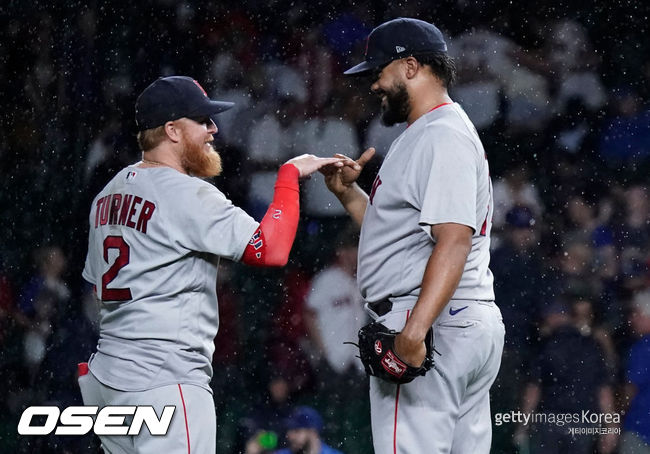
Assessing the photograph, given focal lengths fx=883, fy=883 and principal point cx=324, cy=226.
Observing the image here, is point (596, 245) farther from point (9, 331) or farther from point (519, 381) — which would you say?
point (9, 331)

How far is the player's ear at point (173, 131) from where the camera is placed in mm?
2479

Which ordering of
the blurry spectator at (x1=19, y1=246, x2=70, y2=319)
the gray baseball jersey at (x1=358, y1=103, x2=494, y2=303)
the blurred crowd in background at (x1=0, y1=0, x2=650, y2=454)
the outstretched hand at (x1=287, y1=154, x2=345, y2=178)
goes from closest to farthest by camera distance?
the gray baseball jersey at (x1=358, y1=103, x2=494, y2=303) < the outstretched hand at (x1=287, y1=154, x2=345, y2=178) < the blurred crowd in background at (x1=0, y1=0, x2=650, y2=454) < the blurry spectator at (x1=19, y1=246, x2=70, y2=319)

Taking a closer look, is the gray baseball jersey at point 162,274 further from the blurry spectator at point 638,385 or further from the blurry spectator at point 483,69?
the blurry spectator at point 638,385

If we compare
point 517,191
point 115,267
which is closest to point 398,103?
point 115,267

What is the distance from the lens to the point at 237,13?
5191 mm

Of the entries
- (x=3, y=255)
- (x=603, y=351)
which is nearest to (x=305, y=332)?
(x=603, y=351)

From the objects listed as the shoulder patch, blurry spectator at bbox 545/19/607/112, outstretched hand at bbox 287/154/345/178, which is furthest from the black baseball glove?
blurry spectator at bbox 545/19/607/112

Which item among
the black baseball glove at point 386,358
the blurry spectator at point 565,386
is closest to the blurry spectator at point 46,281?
the blurry spectator at point 565,386

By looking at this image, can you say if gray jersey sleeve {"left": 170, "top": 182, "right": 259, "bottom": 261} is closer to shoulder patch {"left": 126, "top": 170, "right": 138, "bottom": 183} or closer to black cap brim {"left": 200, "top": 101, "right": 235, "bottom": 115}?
shoulder patch {"left": 126, "top": 170, "right": 138, "bottom": 183}

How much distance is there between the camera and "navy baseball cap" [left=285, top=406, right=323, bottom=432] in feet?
16.4

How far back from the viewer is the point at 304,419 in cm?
502

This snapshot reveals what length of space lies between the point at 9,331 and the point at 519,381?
124 inches

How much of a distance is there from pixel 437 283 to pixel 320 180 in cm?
316

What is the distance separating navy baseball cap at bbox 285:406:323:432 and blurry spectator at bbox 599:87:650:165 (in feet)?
7.12
